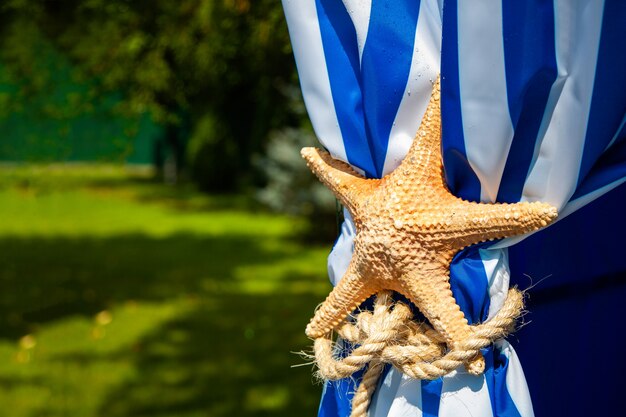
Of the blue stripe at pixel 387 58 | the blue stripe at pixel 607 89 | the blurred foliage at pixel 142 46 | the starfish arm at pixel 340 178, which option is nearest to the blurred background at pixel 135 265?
the blurred foliage at pixel 142 46

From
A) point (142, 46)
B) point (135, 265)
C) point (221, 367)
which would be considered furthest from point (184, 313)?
point (142, 46)

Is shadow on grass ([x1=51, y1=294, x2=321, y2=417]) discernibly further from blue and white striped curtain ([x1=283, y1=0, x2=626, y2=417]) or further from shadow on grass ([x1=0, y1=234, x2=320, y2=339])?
blue and white striped curtain ([x1=283, y1=0, x2=626, y2=417])

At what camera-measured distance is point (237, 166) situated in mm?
12727

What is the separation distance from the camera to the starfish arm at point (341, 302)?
1.28 m

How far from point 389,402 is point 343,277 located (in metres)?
0.23

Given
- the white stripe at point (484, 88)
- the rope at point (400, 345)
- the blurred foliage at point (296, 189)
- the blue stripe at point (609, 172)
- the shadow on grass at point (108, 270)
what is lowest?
the shadow on grass at point (108, 270)

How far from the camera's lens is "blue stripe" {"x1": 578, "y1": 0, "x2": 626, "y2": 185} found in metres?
1.08

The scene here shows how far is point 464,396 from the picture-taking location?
123cm

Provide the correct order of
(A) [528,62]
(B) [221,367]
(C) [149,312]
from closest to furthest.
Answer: (A) [528,62] < (B) [221,367] < (C) [149,312]

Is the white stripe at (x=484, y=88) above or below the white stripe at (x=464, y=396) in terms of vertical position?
above

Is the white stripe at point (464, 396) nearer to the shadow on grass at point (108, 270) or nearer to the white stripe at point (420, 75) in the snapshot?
the white stripe at point (420, 75)

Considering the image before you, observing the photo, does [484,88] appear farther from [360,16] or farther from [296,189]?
[296,189]

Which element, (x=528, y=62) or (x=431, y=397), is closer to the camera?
(x=528, y=62)

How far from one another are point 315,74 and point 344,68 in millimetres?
53
